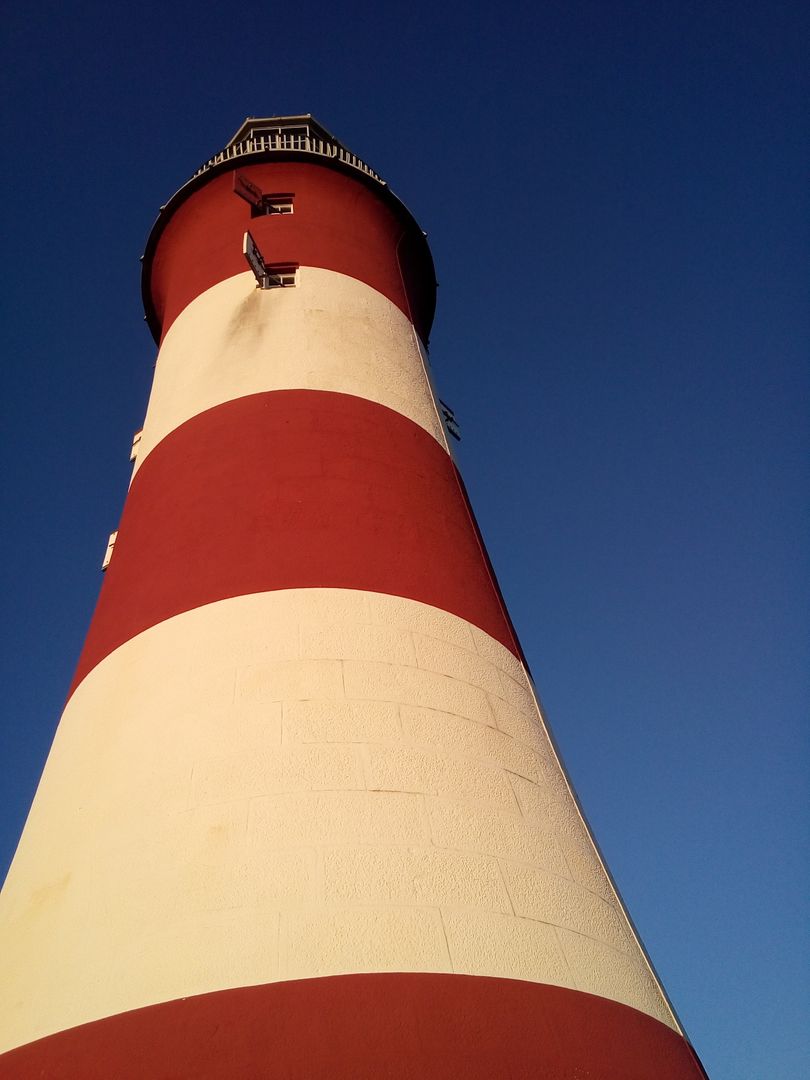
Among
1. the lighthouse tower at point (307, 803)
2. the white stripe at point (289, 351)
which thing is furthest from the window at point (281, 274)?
the lighthouse tower at point (307, 803)

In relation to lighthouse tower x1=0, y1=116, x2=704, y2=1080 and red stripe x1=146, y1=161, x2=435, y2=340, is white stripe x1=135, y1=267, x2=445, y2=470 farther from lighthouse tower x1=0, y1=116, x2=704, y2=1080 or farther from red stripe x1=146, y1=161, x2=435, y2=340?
red stripe x1=146, y1=161, x2=435, y2=340

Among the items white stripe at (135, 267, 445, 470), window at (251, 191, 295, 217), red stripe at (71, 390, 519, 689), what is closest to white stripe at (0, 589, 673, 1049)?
red stripe at (71, 390, 519, 689)

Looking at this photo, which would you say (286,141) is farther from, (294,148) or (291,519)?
(291,519)

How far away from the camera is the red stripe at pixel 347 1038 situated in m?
2.92

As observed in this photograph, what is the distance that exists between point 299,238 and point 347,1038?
23.2ft

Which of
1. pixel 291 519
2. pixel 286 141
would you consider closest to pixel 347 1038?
pixel 291 519

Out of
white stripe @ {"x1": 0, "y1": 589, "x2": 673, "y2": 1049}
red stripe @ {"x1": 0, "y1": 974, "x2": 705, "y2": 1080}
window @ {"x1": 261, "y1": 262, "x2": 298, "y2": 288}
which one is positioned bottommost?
red stripe @ {"x1": 0, "y1": 974, "x2": 705, "y2": 1080}

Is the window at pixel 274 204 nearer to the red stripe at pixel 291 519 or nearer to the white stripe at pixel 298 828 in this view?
the red stripe at pixel 291 519

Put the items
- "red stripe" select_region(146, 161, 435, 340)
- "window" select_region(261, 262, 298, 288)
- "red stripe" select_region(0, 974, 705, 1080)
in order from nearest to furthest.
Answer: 1. "red stripe" select_region(0, 974, 705, 1080)
2. "window" select_region(261, 262, 298, 288)
3. "red stripe" select_region(146, 161, 435, 340)

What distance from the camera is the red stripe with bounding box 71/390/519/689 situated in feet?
16.7

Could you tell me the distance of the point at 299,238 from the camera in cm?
818

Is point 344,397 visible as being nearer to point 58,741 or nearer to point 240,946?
point 58,741

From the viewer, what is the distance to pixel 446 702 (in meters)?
4.56

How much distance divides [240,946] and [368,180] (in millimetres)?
8230
